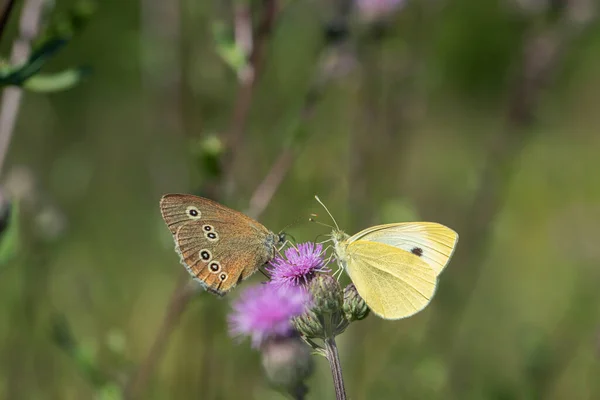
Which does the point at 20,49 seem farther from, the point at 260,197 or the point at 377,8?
the point at 377,8

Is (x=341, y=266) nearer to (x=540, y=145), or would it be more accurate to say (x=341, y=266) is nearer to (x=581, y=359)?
(x=581, y=359)

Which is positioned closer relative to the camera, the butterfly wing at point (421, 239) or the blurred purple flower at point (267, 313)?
the blurred purple flower at point (267, 313)

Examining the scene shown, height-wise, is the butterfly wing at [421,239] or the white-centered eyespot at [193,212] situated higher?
the butterfly wing at [421,239]

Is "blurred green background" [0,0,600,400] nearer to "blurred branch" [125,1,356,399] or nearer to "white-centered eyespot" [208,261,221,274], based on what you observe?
"blurred branch" [125,1,356,399]

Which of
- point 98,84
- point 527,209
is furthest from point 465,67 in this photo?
point 98,84

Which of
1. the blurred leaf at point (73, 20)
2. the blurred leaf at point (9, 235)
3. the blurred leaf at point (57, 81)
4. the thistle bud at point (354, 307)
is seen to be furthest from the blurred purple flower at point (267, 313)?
the blurred leaf at point (73, 20)

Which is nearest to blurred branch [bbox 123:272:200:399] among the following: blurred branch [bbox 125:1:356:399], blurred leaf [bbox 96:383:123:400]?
blurred branch [bbox 125:1:356:399]

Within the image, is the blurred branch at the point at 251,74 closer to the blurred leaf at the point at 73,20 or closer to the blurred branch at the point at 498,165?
the blurred leaf at the point at 73,20
